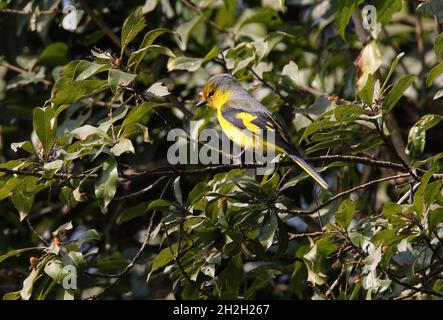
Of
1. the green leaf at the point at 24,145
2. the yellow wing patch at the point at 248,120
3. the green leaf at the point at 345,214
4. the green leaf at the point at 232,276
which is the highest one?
the yellow wing patch at the point at 248,120

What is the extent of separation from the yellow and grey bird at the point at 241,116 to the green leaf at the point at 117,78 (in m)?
1.08

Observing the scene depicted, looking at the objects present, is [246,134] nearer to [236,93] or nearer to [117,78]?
[236,93]

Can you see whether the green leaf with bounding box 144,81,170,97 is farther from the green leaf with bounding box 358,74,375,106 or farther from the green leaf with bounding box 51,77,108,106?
the green leaf with bounding box 358,74,375,106

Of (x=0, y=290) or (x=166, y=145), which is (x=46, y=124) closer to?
(x=0, y=290)

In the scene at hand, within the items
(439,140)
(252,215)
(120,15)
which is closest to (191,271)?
(252,215)

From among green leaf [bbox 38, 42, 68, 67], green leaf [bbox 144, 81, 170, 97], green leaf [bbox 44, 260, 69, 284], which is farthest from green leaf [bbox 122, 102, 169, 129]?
green leaf [bbox 38, 42, 68, 67]

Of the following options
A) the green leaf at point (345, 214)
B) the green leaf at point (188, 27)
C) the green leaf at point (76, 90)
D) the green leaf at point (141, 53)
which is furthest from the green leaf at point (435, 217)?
the green leaf at point (188, 27)

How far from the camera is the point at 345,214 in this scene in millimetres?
3594

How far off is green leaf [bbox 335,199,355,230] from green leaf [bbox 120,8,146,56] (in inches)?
50.2

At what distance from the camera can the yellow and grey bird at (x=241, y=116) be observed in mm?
4500

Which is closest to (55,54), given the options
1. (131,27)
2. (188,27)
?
(188,27)

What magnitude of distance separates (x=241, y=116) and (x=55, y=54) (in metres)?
1.52

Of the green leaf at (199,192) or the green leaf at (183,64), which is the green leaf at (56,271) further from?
the green leaf at (183,64)

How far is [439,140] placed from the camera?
655 centimetres
